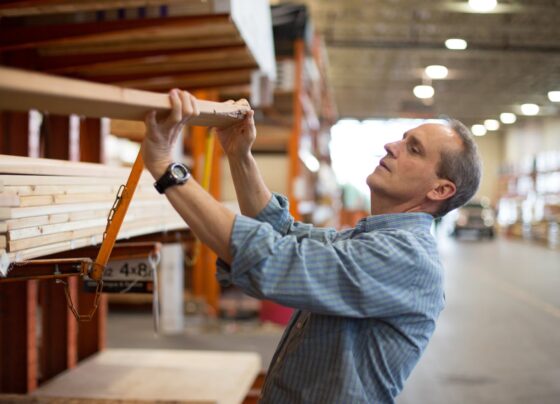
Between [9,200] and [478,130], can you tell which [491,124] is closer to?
[478,130]

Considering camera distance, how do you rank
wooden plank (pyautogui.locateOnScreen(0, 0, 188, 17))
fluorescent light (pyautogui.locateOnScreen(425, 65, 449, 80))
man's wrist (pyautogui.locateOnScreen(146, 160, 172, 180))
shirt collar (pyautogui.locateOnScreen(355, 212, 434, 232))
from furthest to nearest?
fluorescent light (pyautogui.locateOnScreen(425, 65, 449, 80)), wooden plank (pyautogui.locateOnScreen(0, 0, 188, 17)), shirt collar (pyautogui.locateOnScreen(355, 212, 434, 232)), man's wrist (pyautogui.locateOnScreen(146, 160, 172, 180))

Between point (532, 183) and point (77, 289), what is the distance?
26.8 metres

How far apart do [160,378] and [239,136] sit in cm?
254

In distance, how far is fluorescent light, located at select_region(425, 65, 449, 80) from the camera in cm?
2165

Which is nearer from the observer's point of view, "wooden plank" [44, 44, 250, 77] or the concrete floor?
"wooden plank" [44, 44, 250, 77]

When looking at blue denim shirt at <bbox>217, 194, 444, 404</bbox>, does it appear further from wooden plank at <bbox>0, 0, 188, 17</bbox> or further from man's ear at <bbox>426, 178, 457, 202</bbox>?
wooden plank at <bbox>0, 0, 188, 17</bbox>

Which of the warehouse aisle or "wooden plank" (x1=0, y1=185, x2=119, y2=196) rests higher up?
"wooden plank" (x1=0, y1=185, x2=119, y2=196)

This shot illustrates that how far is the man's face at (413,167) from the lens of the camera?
211 cm

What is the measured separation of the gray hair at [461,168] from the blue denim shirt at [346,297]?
0.45ft

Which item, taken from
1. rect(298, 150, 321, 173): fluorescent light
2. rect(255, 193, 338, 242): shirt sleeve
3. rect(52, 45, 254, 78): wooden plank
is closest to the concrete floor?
rect(298, 150, 321, 173): fluorescent light

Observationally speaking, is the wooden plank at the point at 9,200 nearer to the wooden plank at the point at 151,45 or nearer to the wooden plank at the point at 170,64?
the wooden plank at the point at 151,45

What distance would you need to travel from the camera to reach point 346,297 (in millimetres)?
1783

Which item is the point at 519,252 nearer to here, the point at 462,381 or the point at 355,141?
the point at 355,141

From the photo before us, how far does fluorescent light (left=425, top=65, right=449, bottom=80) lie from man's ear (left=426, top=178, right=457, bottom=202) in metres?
20.4
